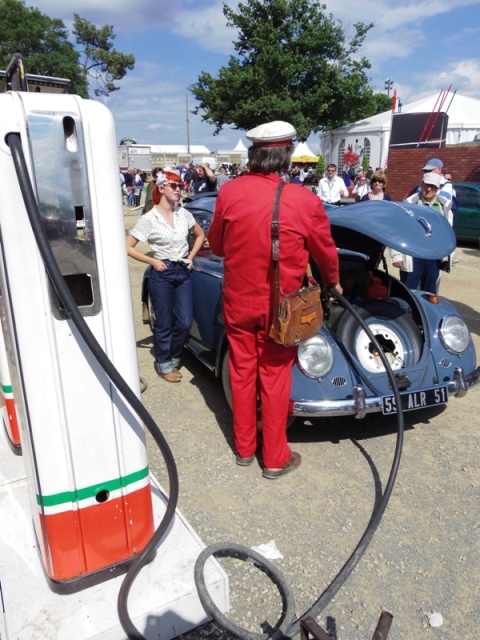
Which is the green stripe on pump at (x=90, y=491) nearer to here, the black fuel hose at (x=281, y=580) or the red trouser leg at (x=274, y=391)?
the black fuel hose at (x=281, y=580)

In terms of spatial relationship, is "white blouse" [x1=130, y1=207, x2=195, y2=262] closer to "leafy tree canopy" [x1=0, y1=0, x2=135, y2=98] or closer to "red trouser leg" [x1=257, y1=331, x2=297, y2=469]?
"red trouser leg" [x1=257, y1=331, x2=297, y2=469]

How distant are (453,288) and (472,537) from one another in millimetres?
5892

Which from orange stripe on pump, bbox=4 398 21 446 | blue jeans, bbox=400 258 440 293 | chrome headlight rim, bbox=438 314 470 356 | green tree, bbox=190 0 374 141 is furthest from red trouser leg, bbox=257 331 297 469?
green tree, bbox=190 0 374 141

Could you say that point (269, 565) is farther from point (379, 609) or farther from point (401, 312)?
point (401, 312)

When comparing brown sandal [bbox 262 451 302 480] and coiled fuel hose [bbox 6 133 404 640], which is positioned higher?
coiled fuel hose [bbox 6 133 404 640]

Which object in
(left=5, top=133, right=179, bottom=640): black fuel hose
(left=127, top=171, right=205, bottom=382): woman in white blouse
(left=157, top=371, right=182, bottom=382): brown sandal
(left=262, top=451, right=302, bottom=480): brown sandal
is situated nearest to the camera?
(left=5, top=133, right=179, bottom=640): black fuel hose

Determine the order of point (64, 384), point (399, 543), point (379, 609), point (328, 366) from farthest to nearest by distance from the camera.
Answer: point (328, 366), point (399, 543), point (379, 609), point (64, 384)

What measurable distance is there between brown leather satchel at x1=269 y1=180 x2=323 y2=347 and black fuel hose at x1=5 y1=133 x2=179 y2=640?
1.07 m

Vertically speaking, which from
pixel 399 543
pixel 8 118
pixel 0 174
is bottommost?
pixel 399 543

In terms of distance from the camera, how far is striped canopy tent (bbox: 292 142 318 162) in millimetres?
32969

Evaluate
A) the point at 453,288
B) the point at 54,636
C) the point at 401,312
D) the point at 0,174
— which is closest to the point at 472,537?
the point at 401,312

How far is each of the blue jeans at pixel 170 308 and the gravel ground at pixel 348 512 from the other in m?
0.42

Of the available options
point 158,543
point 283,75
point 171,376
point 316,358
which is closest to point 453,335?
point 316,358

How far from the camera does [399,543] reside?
8.89 feet
